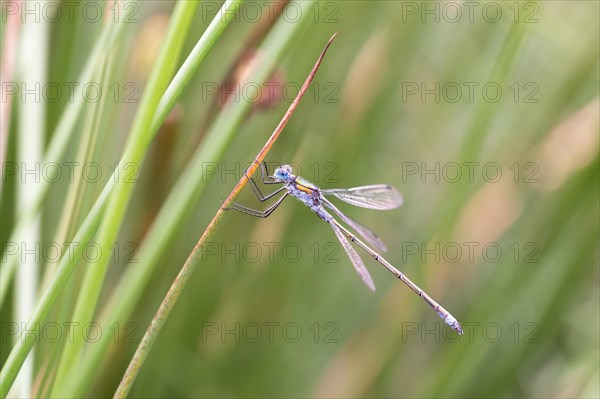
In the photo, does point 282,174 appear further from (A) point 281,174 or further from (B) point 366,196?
(B) point 366,196

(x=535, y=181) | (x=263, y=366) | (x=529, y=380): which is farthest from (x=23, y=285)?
(x=535, y=181)

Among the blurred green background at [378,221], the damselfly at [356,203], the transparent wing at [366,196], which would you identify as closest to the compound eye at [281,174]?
the damselfly at [356,203]

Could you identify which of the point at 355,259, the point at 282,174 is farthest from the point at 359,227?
the point at 282,174

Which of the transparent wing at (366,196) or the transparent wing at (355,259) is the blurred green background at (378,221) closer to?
the transparent wing at (366,196)

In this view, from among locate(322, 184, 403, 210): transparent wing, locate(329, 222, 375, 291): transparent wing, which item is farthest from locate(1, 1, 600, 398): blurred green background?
locate(329, 222, 375, 291): transparent wing

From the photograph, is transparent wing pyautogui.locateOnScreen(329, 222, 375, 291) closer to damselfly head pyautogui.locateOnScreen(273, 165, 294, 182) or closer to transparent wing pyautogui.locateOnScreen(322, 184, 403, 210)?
transparent wing pyautogui.locateOnScreen(322, 184, 403, 210)
